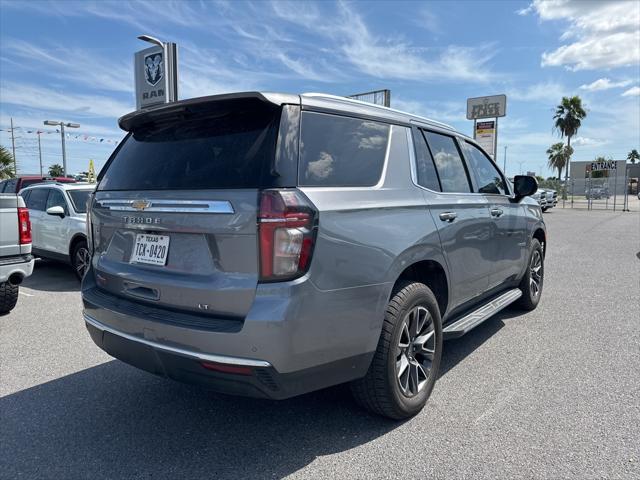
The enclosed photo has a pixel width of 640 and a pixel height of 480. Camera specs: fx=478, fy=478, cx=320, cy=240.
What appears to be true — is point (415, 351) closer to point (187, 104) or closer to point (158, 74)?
point (187, 104)

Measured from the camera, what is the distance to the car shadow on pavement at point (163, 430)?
2.60 m

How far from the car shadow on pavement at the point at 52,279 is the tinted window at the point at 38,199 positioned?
1.19 metres

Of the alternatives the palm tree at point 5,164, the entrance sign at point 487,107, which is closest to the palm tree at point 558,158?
the entrance sign at point 487,107

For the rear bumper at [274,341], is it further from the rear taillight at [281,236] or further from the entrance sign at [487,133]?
the entrance sign at [487,133]

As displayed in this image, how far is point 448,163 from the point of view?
3.89m

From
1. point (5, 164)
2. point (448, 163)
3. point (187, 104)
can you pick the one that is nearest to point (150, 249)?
point (187, 104)

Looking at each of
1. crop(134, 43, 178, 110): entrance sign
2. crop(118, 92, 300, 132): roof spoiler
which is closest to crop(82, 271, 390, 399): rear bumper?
crop(118, 92, 300, 132): roof spoiler

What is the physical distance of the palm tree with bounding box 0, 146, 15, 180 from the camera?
2956 centimetres

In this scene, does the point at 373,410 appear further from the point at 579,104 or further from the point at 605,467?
the point at 579,104

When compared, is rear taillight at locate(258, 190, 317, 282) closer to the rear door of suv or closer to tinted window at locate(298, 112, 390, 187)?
the rear door of suv

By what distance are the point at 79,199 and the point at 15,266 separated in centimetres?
301

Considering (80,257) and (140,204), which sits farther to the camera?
(80,257)

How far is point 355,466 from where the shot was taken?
258 centimetres

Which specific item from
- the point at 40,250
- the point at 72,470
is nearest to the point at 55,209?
the point at 40,250
